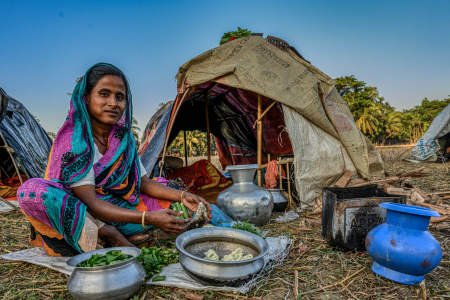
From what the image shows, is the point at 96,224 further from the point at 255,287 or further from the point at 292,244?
the point at 292,244

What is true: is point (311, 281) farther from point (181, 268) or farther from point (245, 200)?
point (245, 200)

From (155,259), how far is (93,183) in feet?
2.34

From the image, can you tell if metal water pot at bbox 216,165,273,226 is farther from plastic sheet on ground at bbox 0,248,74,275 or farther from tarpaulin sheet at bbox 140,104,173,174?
plastic sheet on ground at bbox 0,248,74,275

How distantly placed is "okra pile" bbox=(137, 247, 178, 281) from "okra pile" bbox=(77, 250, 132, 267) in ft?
0.72

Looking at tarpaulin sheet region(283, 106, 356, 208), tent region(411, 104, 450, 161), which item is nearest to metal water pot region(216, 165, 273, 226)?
tarpaulin sheet region(283, 106, 356, 208)

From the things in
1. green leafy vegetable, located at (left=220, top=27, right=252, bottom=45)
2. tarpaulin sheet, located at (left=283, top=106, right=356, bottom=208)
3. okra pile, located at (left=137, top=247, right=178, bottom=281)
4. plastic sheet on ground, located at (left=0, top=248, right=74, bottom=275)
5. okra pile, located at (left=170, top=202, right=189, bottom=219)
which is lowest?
plastic sheet on ground, located at (left=0, top=248, right=74, bottom=275)

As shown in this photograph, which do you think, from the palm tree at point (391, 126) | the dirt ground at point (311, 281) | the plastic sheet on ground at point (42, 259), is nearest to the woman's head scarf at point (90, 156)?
the plastic sheet on ground at point (42, 259)

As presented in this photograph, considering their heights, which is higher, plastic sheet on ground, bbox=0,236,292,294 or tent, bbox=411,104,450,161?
tent, bbox=411,104,450,161

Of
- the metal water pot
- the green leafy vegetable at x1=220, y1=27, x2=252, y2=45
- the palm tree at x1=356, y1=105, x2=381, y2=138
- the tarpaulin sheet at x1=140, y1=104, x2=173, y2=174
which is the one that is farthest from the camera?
the palm tree at x1=356, y1=105, x2=381, y2=138

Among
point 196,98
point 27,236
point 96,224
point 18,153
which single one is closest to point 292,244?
point 96,224

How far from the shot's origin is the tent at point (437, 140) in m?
8.12

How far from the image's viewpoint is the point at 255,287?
5.34 feet

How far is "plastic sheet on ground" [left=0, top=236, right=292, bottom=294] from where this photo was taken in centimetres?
158

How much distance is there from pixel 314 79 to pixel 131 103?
278 centimetres
